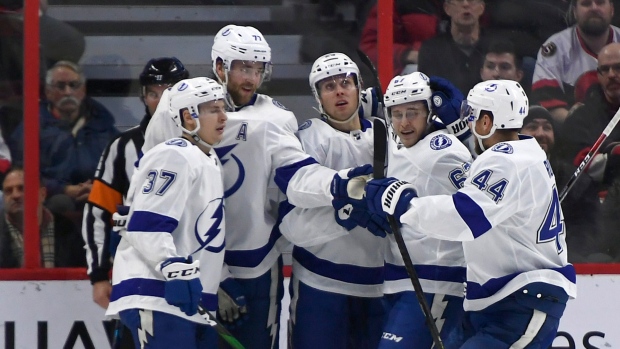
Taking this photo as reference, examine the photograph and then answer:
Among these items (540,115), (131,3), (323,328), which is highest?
(131,3)

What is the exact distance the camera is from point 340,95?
379 centimetres

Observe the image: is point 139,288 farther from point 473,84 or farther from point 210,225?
point 473,84

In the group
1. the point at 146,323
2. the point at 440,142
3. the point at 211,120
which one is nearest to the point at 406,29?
the point at 440,142

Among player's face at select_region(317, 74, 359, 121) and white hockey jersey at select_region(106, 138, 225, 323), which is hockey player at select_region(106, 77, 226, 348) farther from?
player's face at select_region(317, 74, 359, 121)

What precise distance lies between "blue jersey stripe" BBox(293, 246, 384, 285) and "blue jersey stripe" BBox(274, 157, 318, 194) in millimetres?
255

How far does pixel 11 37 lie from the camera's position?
171 inches

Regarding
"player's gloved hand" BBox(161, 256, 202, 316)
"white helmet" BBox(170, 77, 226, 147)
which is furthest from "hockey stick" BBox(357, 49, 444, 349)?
"player's gloved hand" BBox(161, 256, 202, 316)

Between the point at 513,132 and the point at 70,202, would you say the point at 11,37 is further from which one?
the point at 513,132

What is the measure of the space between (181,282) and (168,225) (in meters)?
0.17

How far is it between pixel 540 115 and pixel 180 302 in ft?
5.81

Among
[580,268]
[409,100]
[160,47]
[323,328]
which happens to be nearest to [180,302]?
[323,328]

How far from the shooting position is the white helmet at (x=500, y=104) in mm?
3416

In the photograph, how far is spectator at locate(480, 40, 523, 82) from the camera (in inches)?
177

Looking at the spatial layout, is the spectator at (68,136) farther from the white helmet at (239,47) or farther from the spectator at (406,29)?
the spectator at (406,29)
